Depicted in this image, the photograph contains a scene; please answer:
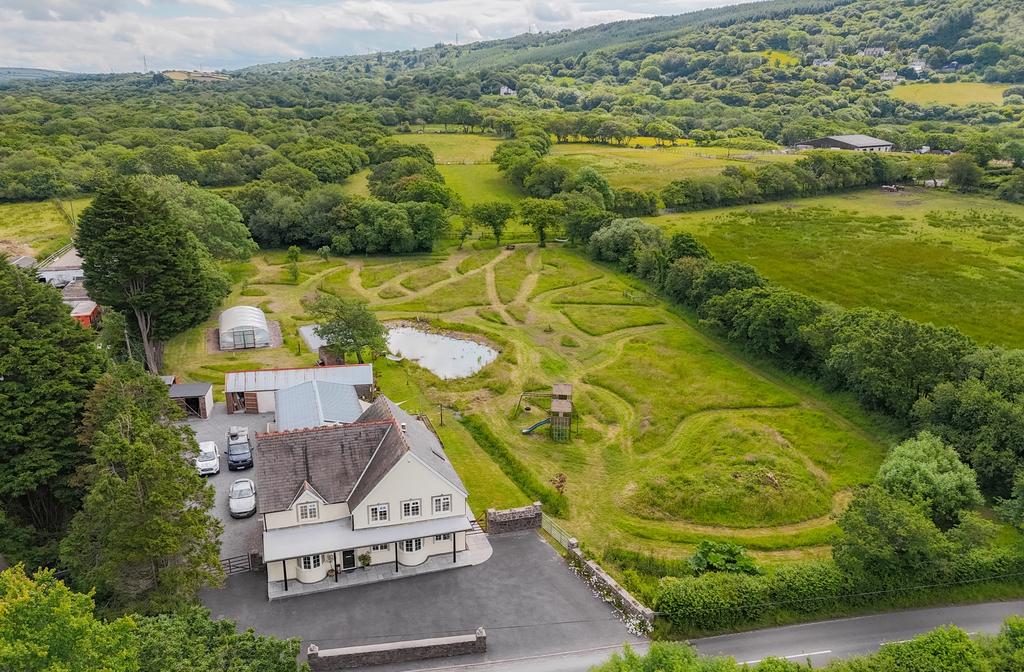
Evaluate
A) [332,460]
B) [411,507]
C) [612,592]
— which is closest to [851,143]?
[612,592]

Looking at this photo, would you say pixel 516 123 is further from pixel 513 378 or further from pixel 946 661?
pixel 946 661

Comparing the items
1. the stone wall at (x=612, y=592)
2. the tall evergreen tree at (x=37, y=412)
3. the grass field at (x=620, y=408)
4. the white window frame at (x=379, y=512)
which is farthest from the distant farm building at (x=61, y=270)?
the stone wall at (x=612, y=592)

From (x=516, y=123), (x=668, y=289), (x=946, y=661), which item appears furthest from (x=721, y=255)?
(x=516, y=123)

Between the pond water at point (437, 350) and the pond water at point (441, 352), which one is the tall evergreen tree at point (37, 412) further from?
the pond water at point (441, 352)

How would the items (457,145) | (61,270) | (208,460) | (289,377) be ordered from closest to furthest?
(208,460)
(289,377)
(61,270)
(457,145)

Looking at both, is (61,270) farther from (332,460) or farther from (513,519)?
(513,519)

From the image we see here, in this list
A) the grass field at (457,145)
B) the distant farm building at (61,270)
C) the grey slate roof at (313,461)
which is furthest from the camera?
the grass field at (457,145)
